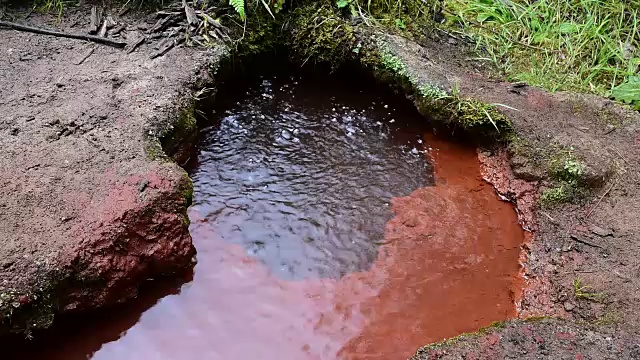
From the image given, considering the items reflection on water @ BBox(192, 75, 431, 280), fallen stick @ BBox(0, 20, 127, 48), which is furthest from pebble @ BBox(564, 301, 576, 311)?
fallen stick @ BBox(0, 20, 127, 48)

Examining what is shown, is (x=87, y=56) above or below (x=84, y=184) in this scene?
above

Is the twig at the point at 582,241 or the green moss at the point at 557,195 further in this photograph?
the green moss at the point at 557,195

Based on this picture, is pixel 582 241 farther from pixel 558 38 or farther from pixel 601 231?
pixel 558 38

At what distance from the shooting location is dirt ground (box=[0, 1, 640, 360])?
2.67 m

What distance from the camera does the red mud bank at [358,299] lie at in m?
2.91

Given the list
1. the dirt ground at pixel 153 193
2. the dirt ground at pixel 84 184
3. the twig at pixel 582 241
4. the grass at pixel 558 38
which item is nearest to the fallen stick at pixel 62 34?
the dirt ground at pixel 153 193

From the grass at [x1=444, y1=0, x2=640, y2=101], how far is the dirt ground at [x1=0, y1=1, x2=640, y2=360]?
1.67 feet

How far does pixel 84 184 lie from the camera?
305cm

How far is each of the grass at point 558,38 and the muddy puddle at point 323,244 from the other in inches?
45.9

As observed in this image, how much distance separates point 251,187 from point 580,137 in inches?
95.4

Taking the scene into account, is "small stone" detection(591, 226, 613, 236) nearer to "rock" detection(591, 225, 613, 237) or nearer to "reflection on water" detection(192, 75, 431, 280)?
"rock" detection(591, 225, 613, 237)

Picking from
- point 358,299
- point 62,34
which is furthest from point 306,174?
point 62,34

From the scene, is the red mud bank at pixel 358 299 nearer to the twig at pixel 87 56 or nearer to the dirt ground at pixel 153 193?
the dirt ground at pixel 153 193

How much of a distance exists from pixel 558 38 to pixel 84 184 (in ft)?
14.2
